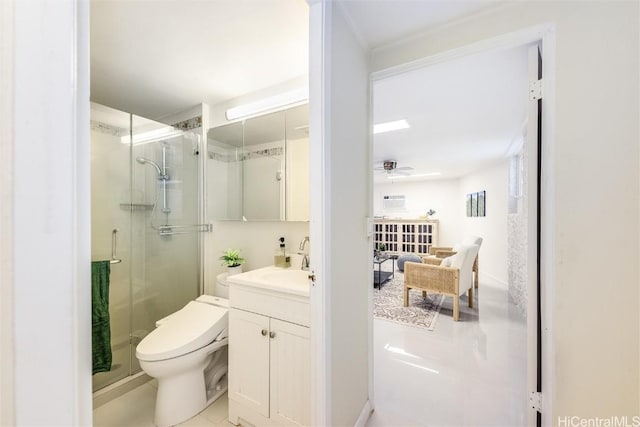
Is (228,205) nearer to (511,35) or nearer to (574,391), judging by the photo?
(511,35)

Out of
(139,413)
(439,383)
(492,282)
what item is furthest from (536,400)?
(492,282)

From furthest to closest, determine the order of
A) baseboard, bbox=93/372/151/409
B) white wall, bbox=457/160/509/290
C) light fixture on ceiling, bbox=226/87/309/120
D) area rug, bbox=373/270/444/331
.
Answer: white wall, bbox=457/160/509/290 → area rug, bbox=373/270/444/331 → light fixture on ceiling, bbox=226/87/309/120 → baseboard, bbox=93/372/151/409

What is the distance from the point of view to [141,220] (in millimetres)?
2014

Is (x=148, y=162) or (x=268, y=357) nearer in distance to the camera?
(x=268, y=357)

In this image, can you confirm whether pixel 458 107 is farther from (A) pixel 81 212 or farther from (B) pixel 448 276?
(A) pixel 81 212

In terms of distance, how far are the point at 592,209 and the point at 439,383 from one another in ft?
5.00

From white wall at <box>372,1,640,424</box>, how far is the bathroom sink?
1178mm

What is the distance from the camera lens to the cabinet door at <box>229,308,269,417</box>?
1.37 meters

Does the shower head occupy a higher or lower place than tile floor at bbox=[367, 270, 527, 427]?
higher

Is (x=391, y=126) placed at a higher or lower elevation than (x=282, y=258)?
higher

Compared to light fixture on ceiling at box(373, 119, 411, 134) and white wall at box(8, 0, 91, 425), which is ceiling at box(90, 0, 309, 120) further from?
light fixture on ceiling at box(373, 119, 411, 134)

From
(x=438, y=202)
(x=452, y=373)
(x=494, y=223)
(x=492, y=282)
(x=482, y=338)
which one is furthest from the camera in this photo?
(x=438, y=202)

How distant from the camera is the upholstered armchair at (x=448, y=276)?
2928mm

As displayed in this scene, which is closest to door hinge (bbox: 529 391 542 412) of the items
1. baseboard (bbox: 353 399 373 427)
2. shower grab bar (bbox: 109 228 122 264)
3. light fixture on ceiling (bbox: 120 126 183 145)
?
baseboard (bbox: 353 399 373 427)
